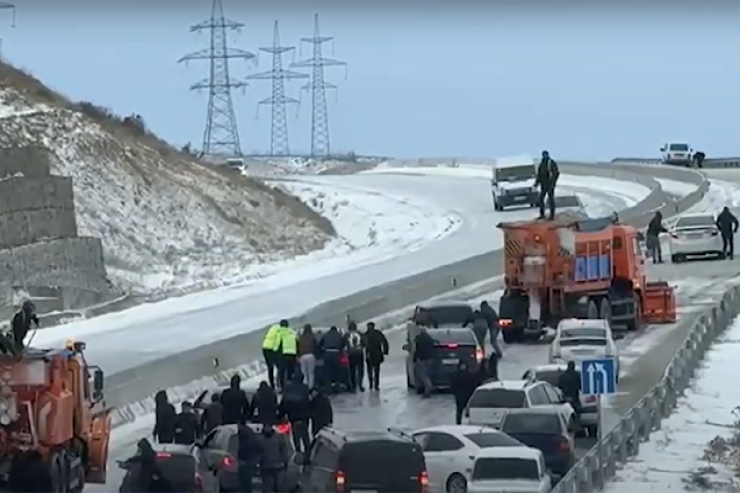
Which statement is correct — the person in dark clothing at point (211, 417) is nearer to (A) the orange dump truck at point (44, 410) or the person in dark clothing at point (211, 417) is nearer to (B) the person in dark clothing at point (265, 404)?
(B) the person in dark clothing at point (265, 404)

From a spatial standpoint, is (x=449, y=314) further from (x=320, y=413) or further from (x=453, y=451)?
(x=453, y=451)

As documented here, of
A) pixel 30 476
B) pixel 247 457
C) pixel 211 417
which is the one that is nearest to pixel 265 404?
pixel 211 417

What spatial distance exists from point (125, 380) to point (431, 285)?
1937 centimetres

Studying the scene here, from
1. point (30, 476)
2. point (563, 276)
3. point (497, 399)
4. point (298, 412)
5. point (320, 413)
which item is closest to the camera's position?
point (30, 476)

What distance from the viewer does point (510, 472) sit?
22094mm

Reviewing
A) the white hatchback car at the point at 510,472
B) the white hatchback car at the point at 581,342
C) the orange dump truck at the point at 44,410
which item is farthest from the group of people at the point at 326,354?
the white hatchback car at the point at 510,472

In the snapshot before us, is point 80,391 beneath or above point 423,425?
above

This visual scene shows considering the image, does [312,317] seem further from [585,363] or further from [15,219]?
[585,363]

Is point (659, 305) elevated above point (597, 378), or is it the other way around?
point (597, 378)

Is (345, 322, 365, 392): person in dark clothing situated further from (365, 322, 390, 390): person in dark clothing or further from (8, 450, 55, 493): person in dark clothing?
(8, 450, 55, 493): person in dark clothing

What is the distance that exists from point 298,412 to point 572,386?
14.1 feet

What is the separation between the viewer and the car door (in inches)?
907

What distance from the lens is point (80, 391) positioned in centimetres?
2286

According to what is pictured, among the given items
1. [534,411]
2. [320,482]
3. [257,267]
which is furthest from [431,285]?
[320,482]
